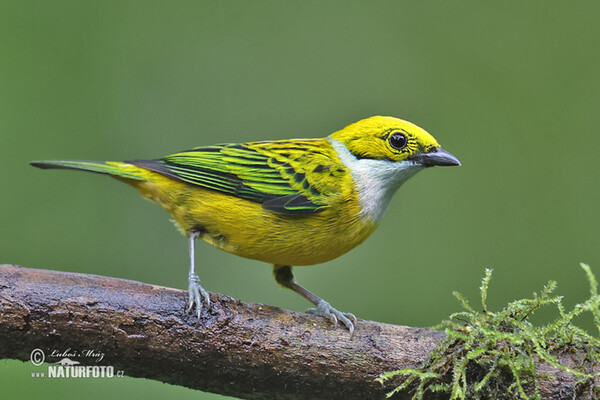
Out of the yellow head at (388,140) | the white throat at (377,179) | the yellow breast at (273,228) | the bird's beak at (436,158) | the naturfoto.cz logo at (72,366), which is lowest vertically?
the naturfoto.cz logo at (72,366)

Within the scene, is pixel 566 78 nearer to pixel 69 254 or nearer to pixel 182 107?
pixel 182 107

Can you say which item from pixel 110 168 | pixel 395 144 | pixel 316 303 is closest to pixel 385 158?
pixel 395 144

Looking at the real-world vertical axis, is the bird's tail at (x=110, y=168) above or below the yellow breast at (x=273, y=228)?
above

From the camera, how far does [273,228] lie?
4.55 meters

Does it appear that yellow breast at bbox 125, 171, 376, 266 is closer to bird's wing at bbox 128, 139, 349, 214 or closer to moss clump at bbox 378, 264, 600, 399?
bird's wing at bbox 128, 139, 349, 214

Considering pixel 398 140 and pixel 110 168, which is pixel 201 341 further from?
pixel 398 140

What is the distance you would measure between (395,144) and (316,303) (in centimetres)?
131

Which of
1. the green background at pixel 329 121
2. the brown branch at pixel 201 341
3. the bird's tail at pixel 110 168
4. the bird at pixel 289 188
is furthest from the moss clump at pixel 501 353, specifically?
the green background at pixel 329 121

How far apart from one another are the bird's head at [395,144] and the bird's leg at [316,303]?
1.09 meters

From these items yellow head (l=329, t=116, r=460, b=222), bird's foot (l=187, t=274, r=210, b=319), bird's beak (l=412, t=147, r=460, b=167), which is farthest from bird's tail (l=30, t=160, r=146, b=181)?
bird's beak (l=412, t=147, r=460, b=167)

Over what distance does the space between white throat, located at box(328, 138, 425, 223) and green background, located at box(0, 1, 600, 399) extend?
244cm

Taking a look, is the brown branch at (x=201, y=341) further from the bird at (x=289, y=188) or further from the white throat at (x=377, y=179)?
the white throat at (x=377, y=179)

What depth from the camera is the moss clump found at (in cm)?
347

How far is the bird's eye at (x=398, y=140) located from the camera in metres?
4.80
